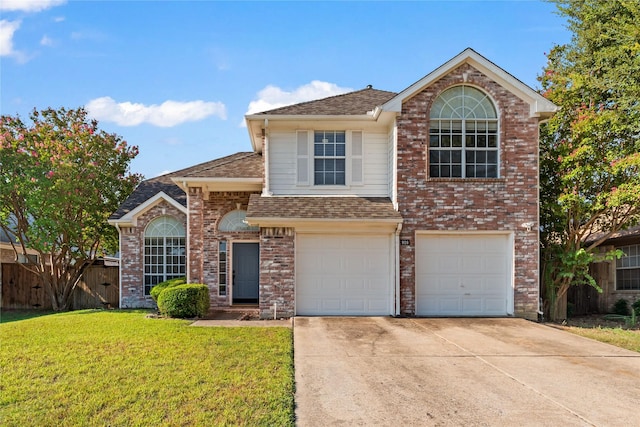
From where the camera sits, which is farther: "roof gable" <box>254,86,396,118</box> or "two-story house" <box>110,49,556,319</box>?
"roof gable" <box>254,86,396,118</box>

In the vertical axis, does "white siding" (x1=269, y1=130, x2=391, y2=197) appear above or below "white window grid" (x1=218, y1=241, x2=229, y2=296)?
above

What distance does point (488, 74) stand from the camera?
12.4 meters

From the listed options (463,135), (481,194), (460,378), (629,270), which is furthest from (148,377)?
(629,270)

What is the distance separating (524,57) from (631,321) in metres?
8.22

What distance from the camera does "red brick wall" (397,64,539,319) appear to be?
12312mm

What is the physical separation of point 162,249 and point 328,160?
6.99 m

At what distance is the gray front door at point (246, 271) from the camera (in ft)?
56.4

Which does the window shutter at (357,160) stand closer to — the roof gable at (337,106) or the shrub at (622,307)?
the roof gable at (337,106)

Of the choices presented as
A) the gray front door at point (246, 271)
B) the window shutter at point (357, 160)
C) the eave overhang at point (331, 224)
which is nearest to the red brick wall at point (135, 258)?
the gray front door at point (246, 271)

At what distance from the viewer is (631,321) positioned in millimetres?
13727

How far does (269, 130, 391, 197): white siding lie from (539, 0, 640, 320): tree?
4.68m

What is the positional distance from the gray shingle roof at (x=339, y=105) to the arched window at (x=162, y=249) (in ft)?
19.3

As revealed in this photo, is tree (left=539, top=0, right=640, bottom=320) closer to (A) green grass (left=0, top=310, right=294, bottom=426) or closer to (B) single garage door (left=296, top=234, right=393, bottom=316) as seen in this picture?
(B) single garage door (left=296, top=234, right=393, bottom=316)

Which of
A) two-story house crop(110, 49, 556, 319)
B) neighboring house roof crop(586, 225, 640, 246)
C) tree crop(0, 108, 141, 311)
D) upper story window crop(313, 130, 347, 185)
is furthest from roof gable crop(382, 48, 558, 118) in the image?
tree crop(0, 108, 141, 311)
